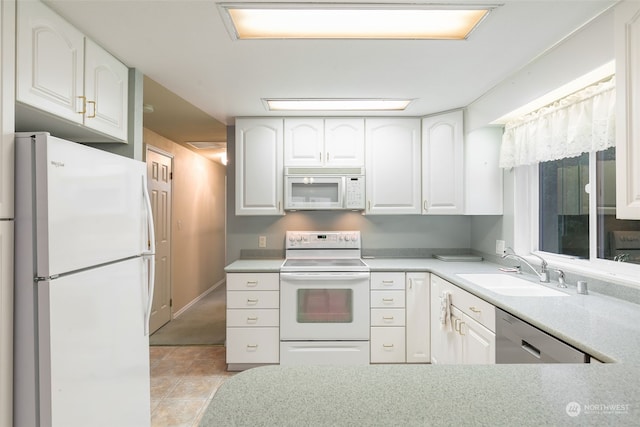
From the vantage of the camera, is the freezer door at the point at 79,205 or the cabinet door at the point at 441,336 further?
the cabinet door at the point at 441,336

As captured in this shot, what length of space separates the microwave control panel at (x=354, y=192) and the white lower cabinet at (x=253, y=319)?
95 centimetres

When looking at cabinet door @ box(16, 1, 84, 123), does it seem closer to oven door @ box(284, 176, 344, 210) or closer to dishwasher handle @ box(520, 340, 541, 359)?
oven door @ box(284, 176, 344, 210)

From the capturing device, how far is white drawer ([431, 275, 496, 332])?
69.4 inches

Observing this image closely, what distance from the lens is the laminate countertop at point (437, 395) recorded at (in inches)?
26.6

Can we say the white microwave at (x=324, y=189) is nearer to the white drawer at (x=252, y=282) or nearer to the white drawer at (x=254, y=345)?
the white drawer at (x=252, y=282)

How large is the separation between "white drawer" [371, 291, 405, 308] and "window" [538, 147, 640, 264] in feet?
3.80

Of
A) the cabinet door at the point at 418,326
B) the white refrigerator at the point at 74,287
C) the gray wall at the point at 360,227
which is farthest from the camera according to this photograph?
the gray wall at the point at 360,227

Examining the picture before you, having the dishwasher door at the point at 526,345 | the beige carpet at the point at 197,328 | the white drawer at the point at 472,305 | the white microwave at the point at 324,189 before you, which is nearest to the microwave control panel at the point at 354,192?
the white microwave at the point at 324,189

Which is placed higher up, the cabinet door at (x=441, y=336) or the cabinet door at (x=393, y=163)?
the cabinet door at (x=393, y=163)

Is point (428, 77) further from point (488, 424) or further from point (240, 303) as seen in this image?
point (240, 303)

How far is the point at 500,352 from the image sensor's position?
1.67m

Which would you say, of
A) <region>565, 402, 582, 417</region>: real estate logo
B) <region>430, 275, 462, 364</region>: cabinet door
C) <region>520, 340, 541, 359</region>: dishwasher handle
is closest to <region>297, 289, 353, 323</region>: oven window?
<region>430, 275, 462, 364</region>: cabinet door

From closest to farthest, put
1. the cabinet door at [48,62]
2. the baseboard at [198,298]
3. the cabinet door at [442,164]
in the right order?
the cabinet door at [48,62], the cabinet door at [442,164], the baseboard at [198,298]

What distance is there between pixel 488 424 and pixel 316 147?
8.53ft
